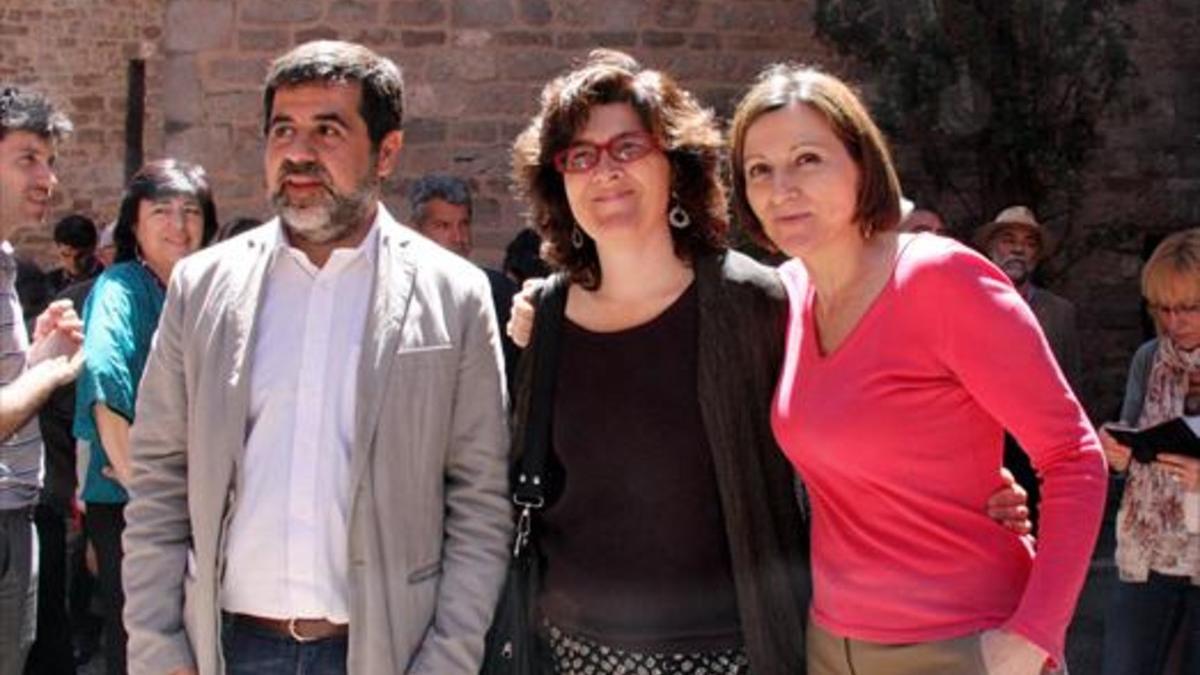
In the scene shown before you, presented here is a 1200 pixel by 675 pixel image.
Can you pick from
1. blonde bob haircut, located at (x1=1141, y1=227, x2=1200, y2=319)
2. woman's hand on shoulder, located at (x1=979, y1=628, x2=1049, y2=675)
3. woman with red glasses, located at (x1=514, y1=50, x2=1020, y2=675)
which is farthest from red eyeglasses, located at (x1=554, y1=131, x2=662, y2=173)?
blonde bob haircut, located at (x1=1141, y1=227, x2=1200, y2=319)

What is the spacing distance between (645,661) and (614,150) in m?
0.95

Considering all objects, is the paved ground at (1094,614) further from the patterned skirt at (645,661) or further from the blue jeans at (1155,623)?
the patterned skirt at (645,661)

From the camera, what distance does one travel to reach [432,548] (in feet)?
8.98

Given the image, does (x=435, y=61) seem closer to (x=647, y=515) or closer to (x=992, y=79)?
(x=992, y=79)

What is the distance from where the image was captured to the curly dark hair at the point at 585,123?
9.12 ft

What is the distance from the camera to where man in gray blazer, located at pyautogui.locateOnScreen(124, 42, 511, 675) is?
8.71 ft

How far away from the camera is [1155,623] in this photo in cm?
444

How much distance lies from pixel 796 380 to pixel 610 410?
0.35 metres

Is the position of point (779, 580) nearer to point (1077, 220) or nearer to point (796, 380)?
point (796, 380)

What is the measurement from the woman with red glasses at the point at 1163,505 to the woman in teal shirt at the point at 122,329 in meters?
2.78

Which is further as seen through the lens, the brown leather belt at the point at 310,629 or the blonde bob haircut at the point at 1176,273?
the blonde bob haircut at the point at 1176,273

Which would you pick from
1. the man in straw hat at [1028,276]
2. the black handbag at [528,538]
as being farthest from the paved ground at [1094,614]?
the black handbag at [528,538]

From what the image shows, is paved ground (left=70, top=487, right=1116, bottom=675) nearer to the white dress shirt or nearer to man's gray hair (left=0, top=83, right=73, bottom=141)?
man's gray hair (left=0, top=83, right=73, bottom=141)

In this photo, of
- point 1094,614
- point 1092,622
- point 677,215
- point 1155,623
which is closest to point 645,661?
point 677,215
